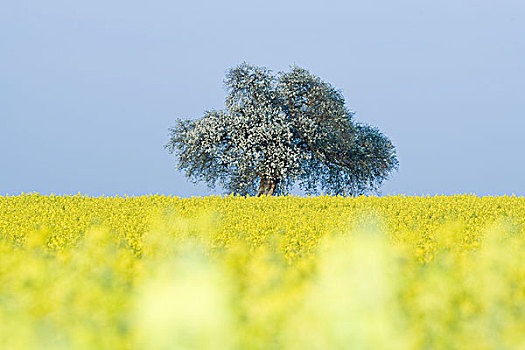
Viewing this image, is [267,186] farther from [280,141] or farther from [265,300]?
[265,300]

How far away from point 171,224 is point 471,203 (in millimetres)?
8305

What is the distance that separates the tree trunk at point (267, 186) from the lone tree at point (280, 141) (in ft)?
0.16

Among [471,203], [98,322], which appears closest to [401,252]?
[98,322]

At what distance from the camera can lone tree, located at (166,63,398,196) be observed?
25938 millimetres

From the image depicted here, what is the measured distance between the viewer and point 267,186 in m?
27.1

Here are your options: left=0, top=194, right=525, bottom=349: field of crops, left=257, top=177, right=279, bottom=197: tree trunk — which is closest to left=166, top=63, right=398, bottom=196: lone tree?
left=257, top=177, right=279, bottom=197: tree trunk

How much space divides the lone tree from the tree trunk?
48 mm

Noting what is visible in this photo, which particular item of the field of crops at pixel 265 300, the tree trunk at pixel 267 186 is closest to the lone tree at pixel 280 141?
the tree trunk at pixel 267 186

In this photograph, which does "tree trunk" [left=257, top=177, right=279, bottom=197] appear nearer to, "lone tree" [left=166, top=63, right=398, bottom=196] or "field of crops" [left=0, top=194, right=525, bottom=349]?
"lone tree" [left=166, top=63, right=398, bottom=196]

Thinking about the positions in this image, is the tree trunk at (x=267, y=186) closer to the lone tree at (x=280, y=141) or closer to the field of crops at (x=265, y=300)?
the lone tree at (x=280, y=141)

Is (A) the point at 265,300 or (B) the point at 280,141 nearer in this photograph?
Answer: (A) the point at 265,300

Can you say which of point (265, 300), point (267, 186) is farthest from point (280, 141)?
point (265, 300)

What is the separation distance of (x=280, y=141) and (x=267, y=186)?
2418mm

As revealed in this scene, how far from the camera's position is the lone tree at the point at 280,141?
25938 millimetres
